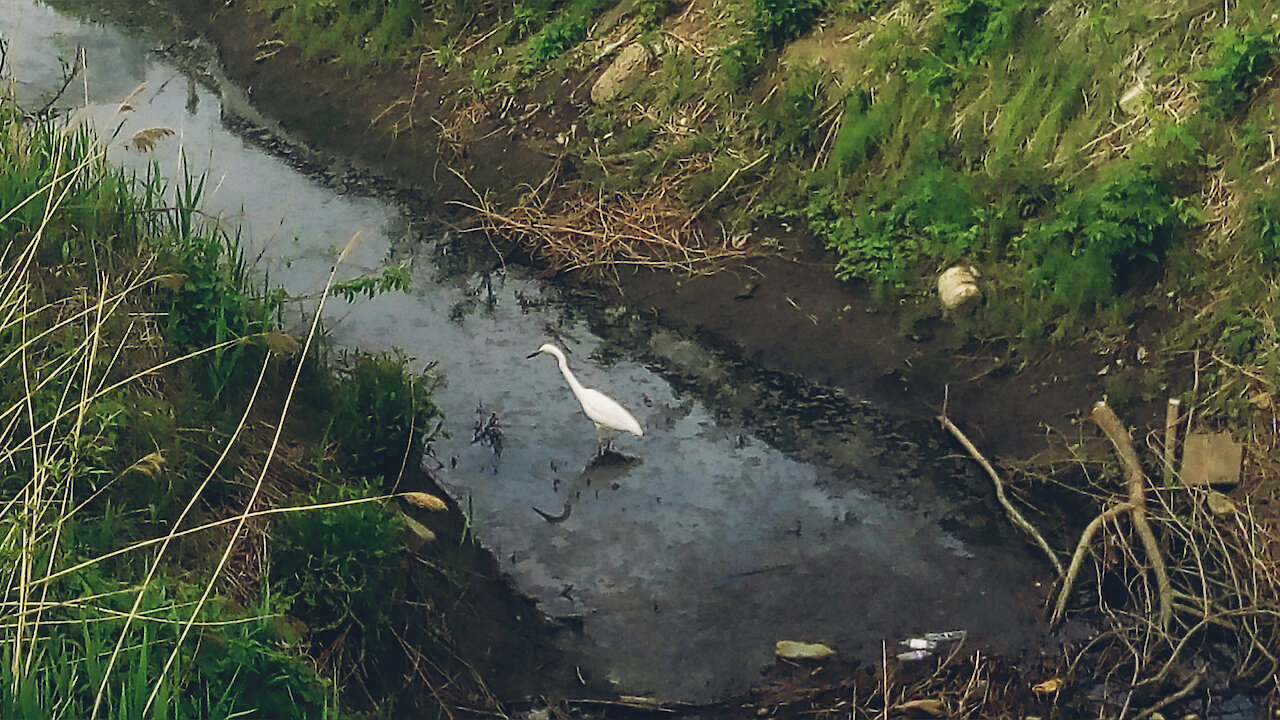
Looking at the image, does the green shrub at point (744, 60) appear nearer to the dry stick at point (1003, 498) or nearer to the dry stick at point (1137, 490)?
the dry stick at point (1003, 498)

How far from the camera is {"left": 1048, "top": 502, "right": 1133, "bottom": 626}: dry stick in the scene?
514 centimetres

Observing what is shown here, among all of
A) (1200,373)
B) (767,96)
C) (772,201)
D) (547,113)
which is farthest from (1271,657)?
(547,113)

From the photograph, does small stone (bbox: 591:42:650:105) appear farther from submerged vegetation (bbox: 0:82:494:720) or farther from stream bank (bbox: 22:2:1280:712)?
submerged vegetation (bbox: 0:82:494:720)

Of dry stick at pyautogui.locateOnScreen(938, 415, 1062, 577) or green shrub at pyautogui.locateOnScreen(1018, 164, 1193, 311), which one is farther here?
green shrub at pyautogui.locateOnScreen(1018, 164, 1193, 311)

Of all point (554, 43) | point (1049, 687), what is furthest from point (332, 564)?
point (554, 43)

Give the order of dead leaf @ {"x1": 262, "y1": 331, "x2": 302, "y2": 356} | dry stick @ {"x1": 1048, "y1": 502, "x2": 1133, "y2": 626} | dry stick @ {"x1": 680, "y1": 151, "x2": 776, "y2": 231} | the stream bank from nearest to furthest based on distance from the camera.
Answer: dead leaf @ {"x1": 262, "y1": 331, "x2": 302, "y2": 356} < dry stick @ {"x1": 1048, "y1": 502, "x2": 1133, "y2": 626} < the stream bank < dry stick @ {"x1": 680, "y1": 151, "x2": 776, "y2": 231}

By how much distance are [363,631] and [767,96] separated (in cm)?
528

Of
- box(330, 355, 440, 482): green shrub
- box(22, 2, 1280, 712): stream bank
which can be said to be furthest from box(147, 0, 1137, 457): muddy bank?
box(330, 355, 440, 482): green shrub

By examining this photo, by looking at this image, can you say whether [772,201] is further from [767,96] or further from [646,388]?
[646,388]

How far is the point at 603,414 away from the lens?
19.9ft

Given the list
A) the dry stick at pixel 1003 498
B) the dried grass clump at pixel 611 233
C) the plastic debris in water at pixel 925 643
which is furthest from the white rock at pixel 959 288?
the plastic debris in water at pixel 925 643

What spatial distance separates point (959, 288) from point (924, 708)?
3.13 metres

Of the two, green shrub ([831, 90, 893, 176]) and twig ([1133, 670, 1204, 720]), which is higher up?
green shrub ([831, 90, 893, 176])

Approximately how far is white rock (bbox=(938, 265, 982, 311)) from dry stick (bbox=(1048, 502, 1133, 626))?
1907 mm
